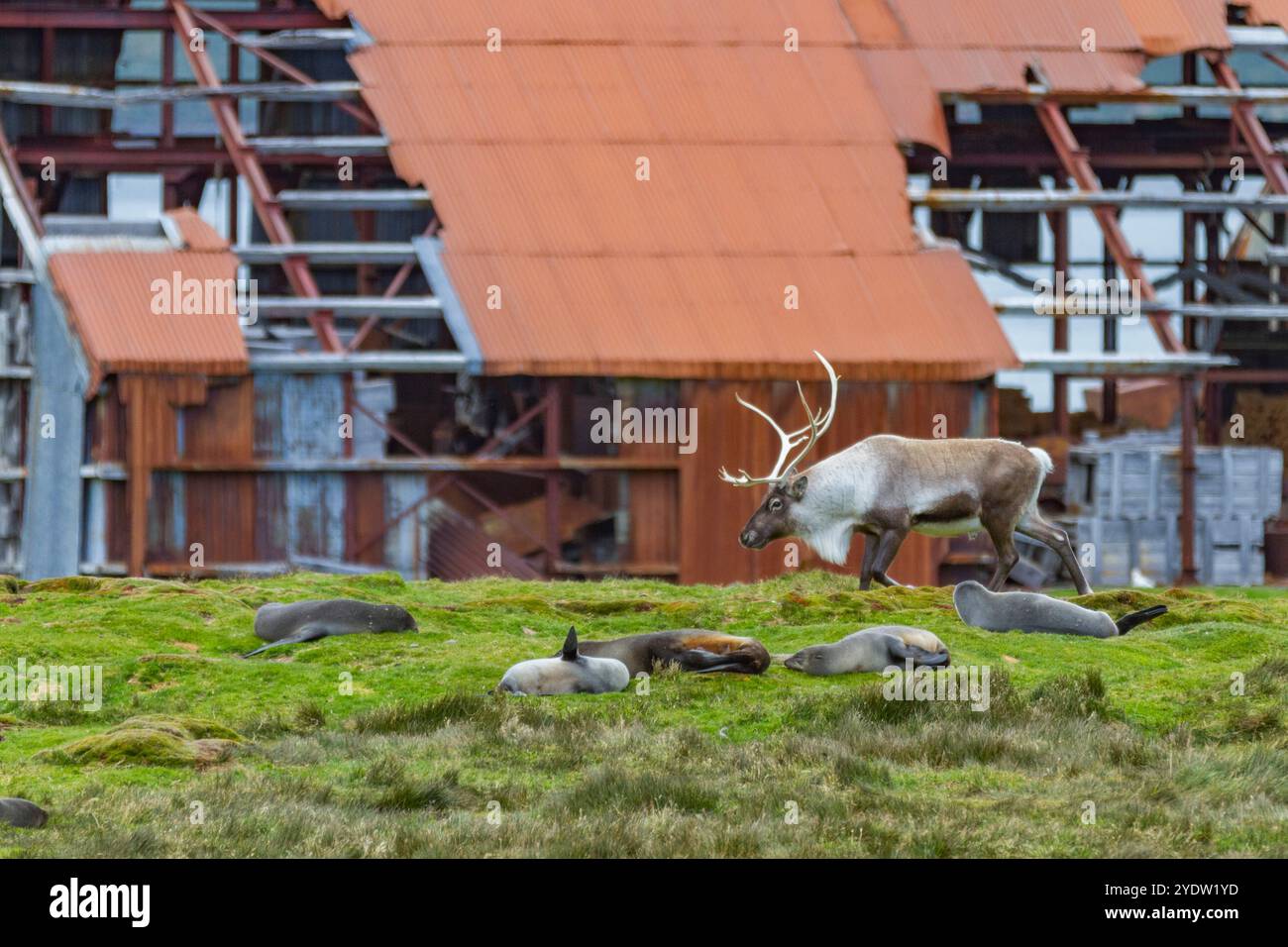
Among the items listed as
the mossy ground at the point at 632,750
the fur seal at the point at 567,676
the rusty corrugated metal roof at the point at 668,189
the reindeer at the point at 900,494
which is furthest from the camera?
the rusty corrugated metal roof at the point at 668,189

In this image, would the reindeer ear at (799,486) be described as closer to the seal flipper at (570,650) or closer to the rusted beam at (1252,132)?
the seal flipper at (570,650)

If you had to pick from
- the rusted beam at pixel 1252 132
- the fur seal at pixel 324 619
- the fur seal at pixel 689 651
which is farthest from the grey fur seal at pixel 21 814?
the rusted beam at pixel 1252 132

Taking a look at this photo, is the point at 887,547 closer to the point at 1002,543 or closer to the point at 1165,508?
the point at 1002,543

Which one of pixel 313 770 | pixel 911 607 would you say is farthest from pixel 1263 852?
pixel 911 607

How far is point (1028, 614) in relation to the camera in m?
19.6

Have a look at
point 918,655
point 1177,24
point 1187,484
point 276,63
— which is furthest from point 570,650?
point 1177,24

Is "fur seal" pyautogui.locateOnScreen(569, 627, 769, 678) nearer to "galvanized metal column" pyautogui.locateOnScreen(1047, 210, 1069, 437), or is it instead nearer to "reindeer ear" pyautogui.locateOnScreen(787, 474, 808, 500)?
"reindeer ear" pyautogui.locateOnScreen(787, 474, 808, 500)

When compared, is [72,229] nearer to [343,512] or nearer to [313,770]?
[343,512]

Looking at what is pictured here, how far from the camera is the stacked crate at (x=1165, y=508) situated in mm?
35969

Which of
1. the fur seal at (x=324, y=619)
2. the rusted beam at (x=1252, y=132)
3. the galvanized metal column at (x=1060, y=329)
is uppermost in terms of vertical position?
the rusted beam at (x=1252, y=132)

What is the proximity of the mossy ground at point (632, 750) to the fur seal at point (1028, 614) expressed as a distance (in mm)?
305

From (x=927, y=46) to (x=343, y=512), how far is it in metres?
15.1

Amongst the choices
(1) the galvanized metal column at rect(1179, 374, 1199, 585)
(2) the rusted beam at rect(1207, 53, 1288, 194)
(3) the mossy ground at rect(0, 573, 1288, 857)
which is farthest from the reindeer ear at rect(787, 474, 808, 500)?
(2) the rusted beam at rect(1207, 53, 1288, 194)

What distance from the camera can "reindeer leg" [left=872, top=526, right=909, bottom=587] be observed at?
22.1 meters
